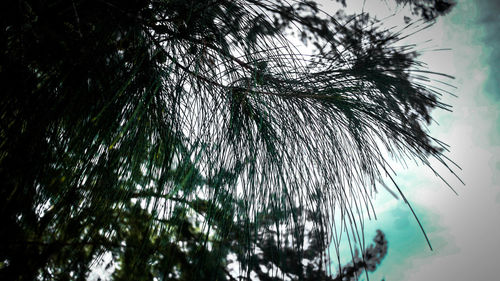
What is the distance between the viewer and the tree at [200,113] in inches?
17.7

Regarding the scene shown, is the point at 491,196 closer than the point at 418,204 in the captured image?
Yes

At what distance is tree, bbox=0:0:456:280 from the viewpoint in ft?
1.47

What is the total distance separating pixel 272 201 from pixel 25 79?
1.54ft

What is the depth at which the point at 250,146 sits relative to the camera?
54 cm

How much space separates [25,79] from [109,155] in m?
0.18

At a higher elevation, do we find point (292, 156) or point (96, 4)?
point (96, 4)

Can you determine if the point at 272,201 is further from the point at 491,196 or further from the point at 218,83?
the point at 491,196

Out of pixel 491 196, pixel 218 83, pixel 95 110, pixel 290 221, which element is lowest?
pixel 290 221

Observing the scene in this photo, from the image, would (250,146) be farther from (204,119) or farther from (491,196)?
(491,196)

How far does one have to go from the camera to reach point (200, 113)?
1.98 feet

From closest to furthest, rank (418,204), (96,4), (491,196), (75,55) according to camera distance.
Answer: (75,55) < (96,4) < (491,196) < (418,204)

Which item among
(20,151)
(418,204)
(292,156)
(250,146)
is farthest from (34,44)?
(418,204)

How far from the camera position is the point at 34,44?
44cm

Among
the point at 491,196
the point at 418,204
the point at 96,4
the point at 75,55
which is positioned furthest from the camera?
the point at 418,204
